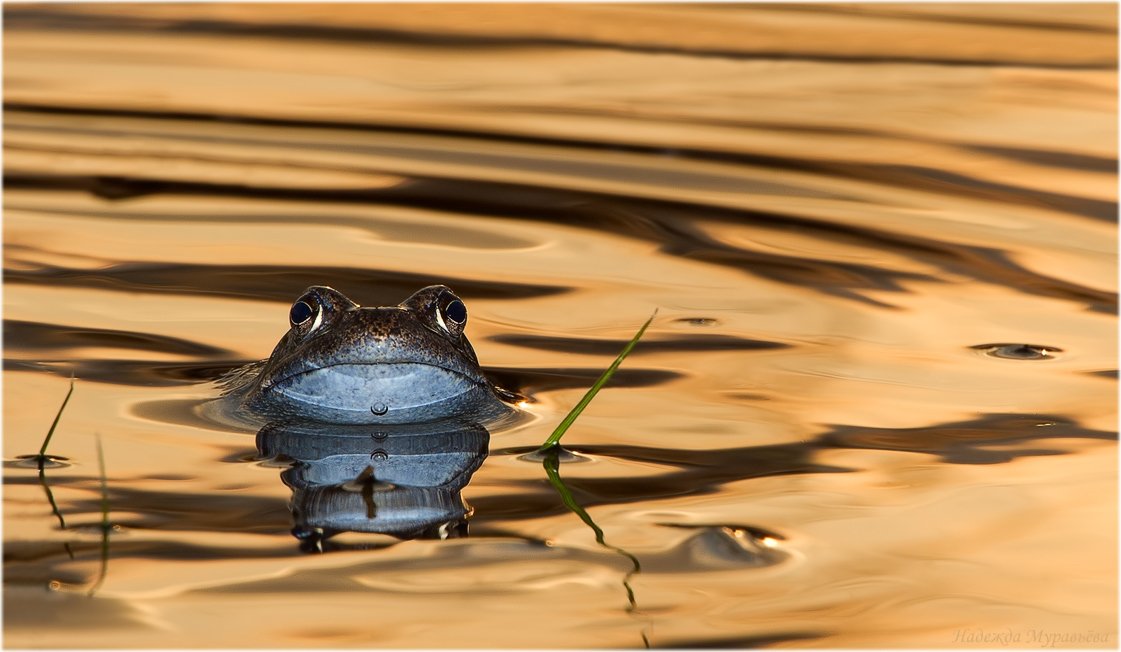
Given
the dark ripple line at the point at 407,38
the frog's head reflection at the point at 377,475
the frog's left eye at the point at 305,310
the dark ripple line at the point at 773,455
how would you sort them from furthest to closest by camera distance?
1. the dark ripple line at the point at 407,38
2. the frog's left eye at the point at 305,310
3. the dark ripple line at the point at 773,455
4. the frog's head reflection at the point at 377,475

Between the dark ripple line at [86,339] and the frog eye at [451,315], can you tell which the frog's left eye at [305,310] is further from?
the dark ripple line at [86,339]

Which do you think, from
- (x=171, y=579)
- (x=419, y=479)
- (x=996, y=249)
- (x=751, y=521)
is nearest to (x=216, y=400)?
(x=419, y=479)

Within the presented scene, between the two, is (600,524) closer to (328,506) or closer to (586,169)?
(328,506)

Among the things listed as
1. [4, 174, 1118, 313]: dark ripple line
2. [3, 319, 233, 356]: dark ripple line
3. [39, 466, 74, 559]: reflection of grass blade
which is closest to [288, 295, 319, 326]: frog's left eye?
[3, 319, 233, 356]: dark ripple line

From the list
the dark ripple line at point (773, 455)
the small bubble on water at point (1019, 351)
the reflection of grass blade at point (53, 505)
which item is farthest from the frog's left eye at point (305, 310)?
the small bubble on water at point (1019, 351)

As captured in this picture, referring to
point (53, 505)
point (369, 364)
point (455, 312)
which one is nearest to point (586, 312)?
point (455, 312)

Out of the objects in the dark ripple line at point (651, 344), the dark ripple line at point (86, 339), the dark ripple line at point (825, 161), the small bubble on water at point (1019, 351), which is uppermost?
the dark ripple line at point (825, 161)

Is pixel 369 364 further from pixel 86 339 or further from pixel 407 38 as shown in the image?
pixel 407 38
